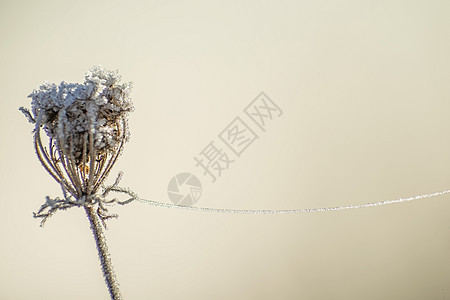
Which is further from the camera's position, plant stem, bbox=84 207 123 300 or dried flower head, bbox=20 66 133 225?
plant stem, bbox=84 207 123 300

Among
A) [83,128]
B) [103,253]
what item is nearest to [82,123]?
[83,128]

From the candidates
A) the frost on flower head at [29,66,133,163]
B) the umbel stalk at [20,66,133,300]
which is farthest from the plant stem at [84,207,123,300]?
the frost on flower head at [29,66,133,163]

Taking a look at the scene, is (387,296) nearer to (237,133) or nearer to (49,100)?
(237,133)

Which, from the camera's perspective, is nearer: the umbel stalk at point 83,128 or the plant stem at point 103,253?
the umbel stalk at point 83,128

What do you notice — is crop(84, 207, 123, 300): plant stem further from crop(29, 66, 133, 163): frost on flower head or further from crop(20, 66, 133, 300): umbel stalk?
crop(29, 66, 133, 163): frost on flower head

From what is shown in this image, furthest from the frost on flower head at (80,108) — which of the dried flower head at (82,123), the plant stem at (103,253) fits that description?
the plant stem at (103,253)

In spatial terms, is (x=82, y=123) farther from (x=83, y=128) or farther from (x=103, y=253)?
(x=103, y=253)

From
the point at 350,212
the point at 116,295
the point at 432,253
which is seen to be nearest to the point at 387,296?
the point at 432,253

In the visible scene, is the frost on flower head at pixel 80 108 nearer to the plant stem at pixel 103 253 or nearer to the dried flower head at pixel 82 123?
the dried flower head at pixel 82 123
